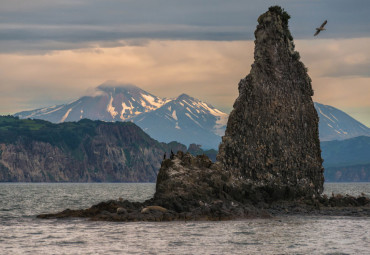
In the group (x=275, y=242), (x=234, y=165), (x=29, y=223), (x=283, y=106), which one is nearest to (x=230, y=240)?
(x=275, y=242)

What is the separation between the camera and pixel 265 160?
8356 cm

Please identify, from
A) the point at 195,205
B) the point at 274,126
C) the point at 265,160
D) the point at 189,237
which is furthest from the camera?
the point at 274,126

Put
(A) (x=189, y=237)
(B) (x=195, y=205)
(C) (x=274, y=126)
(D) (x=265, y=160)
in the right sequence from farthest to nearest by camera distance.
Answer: (C) (x=274, y=126) → (D) (x=265, y=160) → (B) (x=195, y=205) → (A) (x=189, y=237)

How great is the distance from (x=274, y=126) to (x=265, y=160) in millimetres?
4518

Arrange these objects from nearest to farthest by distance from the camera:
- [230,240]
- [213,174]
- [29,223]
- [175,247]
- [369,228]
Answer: [175,247] → [230,240] → [369,228] → [29,223] → [213,174]

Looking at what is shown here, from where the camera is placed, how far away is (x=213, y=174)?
7912 centimetres

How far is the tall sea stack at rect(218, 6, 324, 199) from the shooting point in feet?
272

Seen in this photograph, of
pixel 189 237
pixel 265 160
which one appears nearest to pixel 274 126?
pixel 265 160

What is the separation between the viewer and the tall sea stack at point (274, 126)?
8300 cm

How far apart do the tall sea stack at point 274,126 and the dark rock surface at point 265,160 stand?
0.12 meters

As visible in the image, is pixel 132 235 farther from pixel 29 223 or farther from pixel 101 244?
pixel 29 223

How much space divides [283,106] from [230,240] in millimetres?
37070

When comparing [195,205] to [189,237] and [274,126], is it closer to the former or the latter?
[274,126]

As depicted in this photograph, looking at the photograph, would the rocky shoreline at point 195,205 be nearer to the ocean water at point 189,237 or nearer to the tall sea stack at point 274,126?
the tall sea stack at point 274,126
